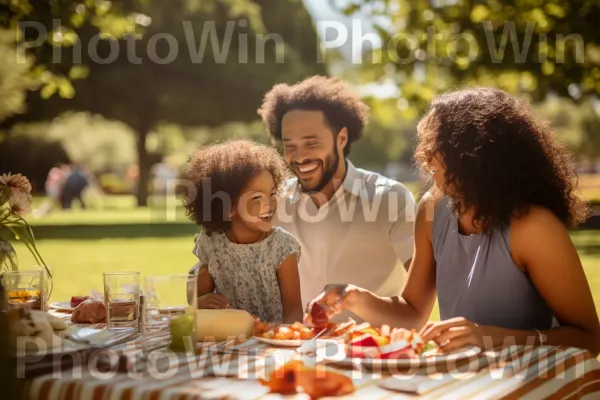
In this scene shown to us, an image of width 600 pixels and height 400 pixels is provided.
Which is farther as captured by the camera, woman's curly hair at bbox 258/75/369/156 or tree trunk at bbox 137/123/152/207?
tree trunk at bbox 137/123/152/207

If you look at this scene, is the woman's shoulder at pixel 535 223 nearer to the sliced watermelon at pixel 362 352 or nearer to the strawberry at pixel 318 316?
the strawberry at pixel 318 316

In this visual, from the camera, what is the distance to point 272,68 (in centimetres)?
3200

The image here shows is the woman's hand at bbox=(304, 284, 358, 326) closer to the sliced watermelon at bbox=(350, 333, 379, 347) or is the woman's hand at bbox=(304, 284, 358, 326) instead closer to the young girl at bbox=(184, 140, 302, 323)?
the sliced watermelon at bbox=(350, 333, 379, 347)

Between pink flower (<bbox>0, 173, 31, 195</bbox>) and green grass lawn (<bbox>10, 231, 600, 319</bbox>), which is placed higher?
pink flower (<bbox>0, 173, 31, 195</bbox>)

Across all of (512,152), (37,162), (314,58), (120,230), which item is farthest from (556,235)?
(37,162)

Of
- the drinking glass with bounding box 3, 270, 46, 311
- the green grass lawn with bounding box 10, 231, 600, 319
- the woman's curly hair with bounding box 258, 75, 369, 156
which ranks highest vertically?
the woman's curly hair with bounding box 258, 75, 369, 156

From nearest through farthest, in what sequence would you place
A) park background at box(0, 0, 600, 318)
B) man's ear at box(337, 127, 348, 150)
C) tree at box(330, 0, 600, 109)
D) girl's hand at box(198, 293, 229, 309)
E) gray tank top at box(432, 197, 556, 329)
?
gray tank top at box(432, 197, 556, 329) → girl's hand at box(198, 293, 229, 309) → man's ear at box(337, 127, 348, 150) → park background at box(0, 0, 600, 318) → tree at box(330, 0, 600, 109)

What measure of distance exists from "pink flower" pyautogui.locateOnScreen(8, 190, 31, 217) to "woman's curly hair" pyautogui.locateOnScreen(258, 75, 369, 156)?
7.40 ft

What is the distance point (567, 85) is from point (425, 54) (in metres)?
2.60

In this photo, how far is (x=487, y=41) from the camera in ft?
45.2

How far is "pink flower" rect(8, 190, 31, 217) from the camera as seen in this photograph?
3.07 metres

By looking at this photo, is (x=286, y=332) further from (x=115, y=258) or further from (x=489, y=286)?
(x=115, y=258)

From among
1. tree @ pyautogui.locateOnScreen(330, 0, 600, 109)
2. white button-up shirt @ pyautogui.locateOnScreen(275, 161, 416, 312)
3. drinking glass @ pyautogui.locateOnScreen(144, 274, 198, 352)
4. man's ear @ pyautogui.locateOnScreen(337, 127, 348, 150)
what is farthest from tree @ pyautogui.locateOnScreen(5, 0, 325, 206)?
drinking glass @ pyautogui.locateOnScreen(144, 274, 198, 352)

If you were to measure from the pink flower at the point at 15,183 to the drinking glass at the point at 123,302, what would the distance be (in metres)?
0.67
